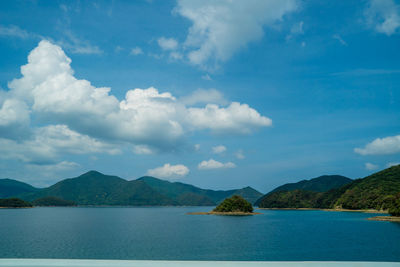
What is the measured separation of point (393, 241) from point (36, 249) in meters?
74.8

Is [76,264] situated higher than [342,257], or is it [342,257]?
[76,264]

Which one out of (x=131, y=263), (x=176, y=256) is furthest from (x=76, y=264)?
(x=176, y=256)

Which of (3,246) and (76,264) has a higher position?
(76,264)

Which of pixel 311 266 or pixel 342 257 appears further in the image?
pixel 342 257

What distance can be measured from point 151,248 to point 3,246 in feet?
101

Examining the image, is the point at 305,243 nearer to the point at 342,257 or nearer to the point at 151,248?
the point at 342,257

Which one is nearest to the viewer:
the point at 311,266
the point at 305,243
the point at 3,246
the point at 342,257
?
the point at 311,266

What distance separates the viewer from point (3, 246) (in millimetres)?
63500

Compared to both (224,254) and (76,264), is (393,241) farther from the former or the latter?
(76,264)

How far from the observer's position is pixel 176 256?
168ft

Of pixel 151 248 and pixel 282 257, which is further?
pixel 151 248

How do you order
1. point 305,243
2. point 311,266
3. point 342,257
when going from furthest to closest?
point 305,243 < point 342,257 < point 311,266

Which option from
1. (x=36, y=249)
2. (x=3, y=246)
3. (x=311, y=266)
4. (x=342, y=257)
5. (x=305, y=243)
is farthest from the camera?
(x=305, y=243)

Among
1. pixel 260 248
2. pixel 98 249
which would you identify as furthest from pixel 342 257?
pixel 98 249
